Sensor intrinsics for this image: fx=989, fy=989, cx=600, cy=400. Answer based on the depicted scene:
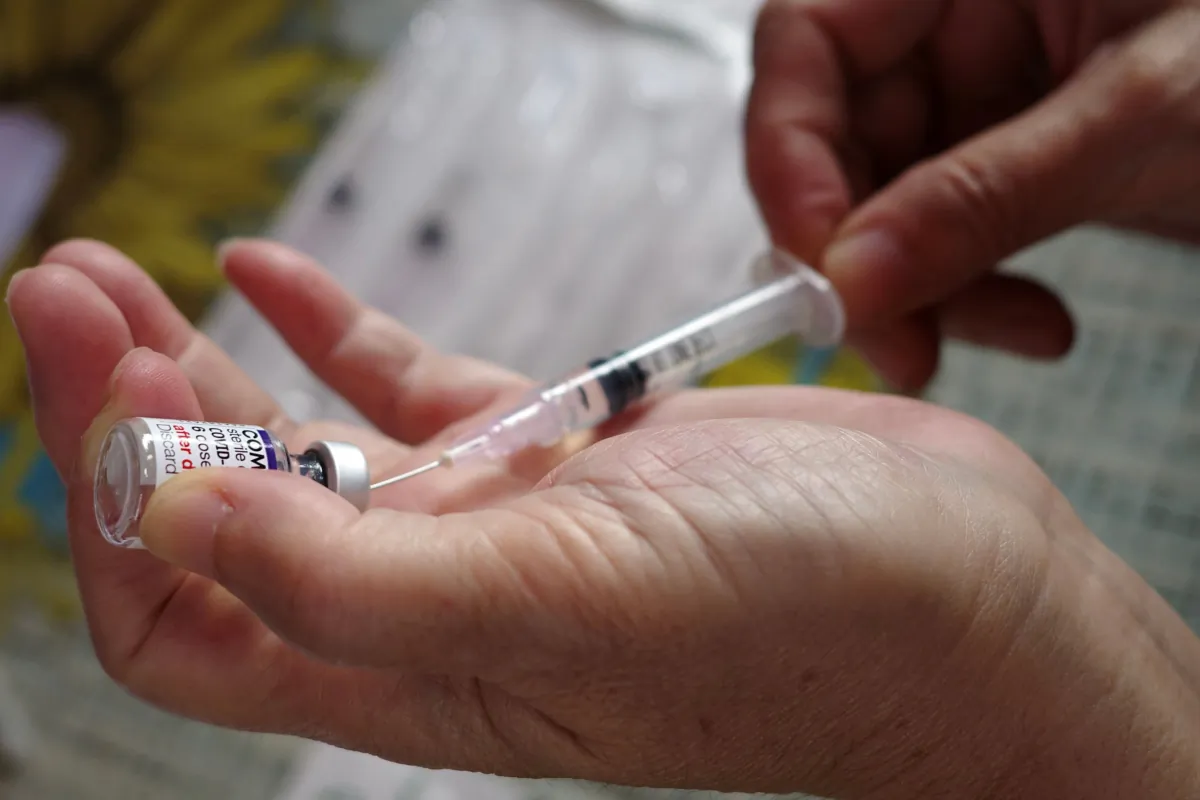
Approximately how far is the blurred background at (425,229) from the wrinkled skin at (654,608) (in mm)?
494

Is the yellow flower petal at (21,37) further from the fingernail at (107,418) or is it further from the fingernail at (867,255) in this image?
the fingernail at (867,255)

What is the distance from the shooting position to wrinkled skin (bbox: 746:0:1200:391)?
0.93 meters

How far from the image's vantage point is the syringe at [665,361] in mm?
836

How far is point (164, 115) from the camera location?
1.65 m

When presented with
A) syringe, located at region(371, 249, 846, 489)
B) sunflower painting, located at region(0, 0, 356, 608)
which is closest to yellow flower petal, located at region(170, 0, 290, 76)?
sunflower painting, located at region(0, 0, 356, 608)

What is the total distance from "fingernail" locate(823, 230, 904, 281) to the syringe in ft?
0.08

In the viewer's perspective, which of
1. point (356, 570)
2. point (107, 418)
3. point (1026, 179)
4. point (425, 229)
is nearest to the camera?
point (356, 570)

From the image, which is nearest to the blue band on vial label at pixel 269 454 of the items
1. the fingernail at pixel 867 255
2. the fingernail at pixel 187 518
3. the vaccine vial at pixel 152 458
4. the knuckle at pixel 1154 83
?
the vaccine vial at pixel 152 458

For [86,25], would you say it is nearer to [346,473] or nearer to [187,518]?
→ [346,473]

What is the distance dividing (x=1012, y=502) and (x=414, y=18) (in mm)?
1366

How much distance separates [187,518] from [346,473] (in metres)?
0.17

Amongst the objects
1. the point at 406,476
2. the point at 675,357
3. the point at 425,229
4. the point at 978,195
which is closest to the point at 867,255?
the point at 978,195

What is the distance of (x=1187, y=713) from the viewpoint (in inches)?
29.2

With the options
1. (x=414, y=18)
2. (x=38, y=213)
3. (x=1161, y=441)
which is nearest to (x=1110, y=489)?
(x=1161, y=441)
